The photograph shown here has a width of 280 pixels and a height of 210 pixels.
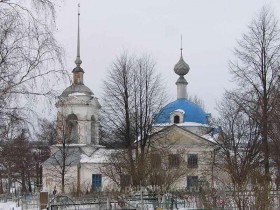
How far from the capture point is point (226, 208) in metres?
15.5

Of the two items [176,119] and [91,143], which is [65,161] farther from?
[176,119]

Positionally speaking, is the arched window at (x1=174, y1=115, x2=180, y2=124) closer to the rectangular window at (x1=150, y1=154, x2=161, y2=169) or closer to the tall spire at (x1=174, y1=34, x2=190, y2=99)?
the tall spire at (x1=174, y1=34, x2=190, y2=99)

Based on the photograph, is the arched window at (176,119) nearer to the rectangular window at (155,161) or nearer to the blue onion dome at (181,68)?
the blue onion dome at (181,68)

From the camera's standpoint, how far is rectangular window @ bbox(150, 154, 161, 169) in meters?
28.6

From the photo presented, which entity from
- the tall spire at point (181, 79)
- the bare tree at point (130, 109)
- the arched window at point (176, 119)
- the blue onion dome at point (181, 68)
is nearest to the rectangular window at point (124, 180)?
the bare tree at point (130, 109)

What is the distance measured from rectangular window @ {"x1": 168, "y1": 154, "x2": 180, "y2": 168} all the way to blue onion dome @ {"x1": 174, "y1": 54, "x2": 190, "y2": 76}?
2185 centimetres

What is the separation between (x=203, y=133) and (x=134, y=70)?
Result: 67.0 feet

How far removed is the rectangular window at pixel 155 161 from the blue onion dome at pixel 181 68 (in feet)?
85.5

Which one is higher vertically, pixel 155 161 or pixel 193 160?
pixel 193 160

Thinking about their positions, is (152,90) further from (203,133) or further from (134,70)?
(203,133)

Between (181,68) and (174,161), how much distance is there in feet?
76.7

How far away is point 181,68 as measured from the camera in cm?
5519

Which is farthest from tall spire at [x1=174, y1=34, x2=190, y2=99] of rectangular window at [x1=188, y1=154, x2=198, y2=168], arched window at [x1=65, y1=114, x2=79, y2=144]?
arched window at [x1=65, y1=114, x2=79, y2=144]

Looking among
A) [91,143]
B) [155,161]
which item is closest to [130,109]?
[155,161]
